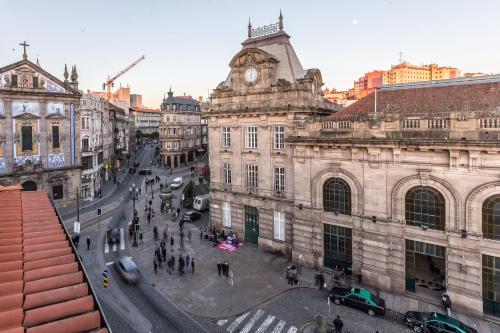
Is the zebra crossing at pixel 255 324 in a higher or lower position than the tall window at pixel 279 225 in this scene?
lower

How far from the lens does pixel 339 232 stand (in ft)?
86.3

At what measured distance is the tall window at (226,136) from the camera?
113 feet

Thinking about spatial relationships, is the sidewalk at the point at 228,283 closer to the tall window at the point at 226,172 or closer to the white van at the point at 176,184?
the tall window at the point at 226,172

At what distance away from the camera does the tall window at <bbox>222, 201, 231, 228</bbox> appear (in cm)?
3516

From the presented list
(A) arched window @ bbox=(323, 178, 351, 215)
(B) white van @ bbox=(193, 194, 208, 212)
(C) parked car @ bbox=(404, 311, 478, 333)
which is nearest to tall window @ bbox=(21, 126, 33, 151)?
(B) white van @ bbox=(193, 194, 208, 212)

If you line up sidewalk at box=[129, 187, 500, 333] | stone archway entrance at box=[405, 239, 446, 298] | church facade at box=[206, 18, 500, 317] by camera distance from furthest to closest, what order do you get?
stone archway entrance at box=[405, 239, 446, 298]
sidewalk at box=[129, 187, 500, 333]
church facade at box=[206, 18, 500, 317]

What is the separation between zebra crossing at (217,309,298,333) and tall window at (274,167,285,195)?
473 inches

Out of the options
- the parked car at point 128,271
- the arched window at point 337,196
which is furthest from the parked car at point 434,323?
the parked car at point 128,271

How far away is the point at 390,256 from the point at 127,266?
1982 centimetres

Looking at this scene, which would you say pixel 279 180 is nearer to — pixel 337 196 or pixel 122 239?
pixel 337 196

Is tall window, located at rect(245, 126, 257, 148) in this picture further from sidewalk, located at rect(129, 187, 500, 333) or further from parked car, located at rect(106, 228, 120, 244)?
parked car, located at rect(106, 228, 120, 244)

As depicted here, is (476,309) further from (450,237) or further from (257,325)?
(257,325)

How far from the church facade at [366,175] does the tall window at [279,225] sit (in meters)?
0.10

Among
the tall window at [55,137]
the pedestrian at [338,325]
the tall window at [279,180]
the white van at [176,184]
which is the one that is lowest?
the pedestrian at [338,325]
